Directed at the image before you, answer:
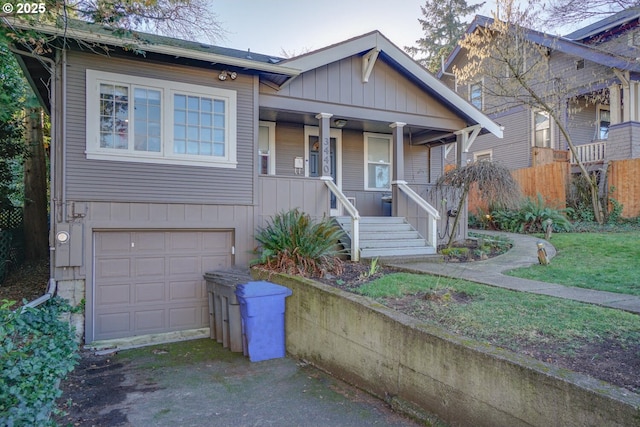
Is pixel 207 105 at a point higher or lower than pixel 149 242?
higher

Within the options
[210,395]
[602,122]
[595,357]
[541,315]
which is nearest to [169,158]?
[210,395]

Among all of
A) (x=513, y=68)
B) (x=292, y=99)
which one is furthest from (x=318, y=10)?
(x=292, y=99)

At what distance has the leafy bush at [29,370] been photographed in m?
2.66

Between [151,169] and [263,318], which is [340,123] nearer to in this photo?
[151,169]

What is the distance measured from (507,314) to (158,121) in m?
6.16

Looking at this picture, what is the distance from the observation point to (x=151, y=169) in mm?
6953

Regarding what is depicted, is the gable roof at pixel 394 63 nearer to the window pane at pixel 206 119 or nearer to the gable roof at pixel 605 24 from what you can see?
the window pane at pixel 206 119

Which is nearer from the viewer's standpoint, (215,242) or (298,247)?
(298,247)

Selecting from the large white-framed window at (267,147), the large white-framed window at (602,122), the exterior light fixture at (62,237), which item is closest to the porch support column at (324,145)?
the large white-framed window at (267,147)

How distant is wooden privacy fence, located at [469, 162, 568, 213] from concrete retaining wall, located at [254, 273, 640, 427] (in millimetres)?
9520

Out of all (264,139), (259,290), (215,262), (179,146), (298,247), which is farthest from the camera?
(264,139)

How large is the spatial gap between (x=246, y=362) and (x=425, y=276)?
2.96 m

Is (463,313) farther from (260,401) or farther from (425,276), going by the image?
(260,401)

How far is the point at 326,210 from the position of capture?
8.50m
